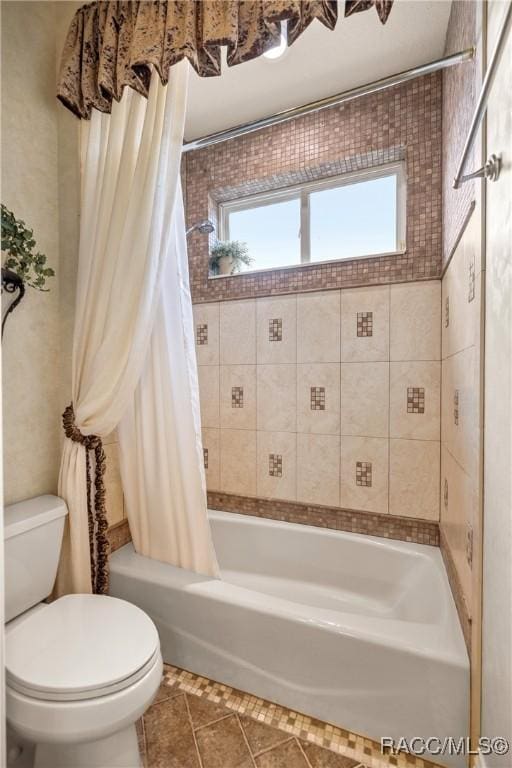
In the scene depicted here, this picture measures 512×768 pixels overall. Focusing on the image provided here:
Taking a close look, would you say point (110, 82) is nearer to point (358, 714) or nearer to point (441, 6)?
point (441, 6)

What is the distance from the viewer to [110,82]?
4.43ft

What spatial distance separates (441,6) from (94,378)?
205 centimetres

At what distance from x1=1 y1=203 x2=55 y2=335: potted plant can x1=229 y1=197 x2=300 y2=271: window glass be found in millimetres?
1290

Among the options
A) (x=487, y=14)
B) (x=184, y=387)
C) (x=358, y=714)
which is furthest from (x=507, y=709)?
(x=487, y=14)

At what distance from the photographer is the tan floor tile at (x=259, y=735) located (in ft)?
4.15

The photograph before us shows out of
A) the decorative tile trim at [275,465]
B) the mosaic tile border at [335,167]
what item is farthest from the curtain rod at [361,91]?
the decorative tile trim at [275,465]

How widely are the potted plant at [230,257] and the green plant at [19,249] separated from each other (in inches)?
45.6

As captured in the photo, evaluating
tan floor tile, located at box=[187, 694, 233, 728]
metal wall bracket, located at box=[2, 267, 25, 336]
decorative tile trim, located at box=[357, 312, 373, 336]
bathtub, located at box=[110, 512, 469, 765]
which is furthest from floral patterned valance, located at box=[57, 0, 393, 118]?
tan floor tile, located at box=[187, 694, 233, 728]

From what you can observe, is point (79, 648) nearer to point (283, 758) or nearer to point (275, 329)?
point (283, 758)

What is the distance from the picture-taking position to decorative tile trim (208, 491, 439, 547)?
1912mm

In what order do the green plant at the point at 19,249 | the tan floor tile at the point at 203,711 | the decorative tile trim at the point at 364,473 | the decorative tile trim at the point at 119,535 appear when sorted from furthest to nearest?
the decorative tile trim at the point at 364,473 < the decorative tile trim at the point at 119,535 < the tan floor tile at the point at 203,711 < the green plant at the point at 19,249

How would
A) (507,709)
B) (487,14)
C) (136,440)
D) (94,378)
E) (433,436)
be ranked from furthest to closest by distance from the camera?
(433,436)
(136,440)
(94,378)
(487,14)
(507,709)

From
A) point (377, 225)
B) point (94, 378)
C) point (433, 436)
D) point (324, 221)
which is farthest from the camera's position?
point (324, 221)

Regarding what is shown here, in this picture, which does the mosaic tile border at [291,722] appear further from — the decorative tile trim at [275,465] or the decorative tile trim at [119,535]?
the decorative tile trim at [275,465]
